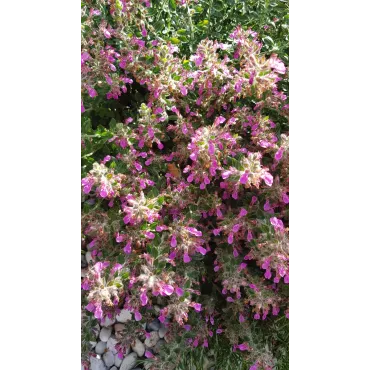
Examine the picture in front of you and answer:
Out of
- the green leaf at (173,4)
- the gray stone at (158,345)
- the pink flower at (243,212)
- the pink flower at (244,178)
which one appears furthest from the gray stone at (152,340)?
the green leaf at (173,4)

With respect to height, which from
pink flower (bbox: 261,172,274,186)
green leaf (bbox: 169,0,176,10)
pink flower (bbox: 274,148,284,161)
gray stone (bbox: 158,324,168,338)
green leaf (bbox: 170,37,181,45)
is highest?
green leaf (bbox: 169,0,176,10)

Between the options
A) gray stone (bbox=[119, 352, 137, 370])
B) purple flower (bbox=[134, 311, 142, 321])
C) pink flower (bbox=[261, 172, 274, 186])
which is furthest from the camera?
gray stone (bbox=[119, 352, 137, 370])

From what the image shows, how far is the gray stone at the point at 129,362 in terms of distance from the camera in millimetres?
1397

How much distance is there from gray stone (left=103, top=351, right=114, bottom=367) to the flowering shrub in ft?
0.17

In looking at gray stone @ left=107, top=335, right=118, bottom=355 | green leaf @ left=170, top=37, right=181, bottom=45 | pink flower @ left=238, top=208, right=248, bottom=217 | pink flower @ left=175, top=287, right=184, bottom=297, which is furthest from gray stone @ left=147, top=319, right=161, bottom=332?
green leaf @ left=170, top=37, right=181, bottom=45

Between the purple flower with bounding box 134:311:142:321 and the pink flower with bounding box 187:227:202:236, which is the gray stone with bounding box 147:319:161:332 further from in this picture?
the pink flower with bounding box 187:227:202:236

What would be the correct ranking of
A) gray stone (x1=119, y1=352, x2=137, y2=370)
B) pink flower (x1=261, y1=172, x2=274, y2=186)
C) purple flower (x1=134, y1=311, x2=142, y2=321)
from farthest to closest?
gray stone (x1=119, y1=352, x2=137, y2=370) → purple flower (x1=134, y1=311, x2=142, y2=321) → pink flower (x1=261, y1=172, x2=274, y2=186)

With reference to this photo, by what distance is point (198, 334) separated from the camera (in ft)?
4.48

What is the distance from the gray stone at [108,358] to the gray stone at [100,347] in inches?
0.6

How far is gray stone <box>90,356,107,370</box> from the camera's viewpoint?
1.38 metres

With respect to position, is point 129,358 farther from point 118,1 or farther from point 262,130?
point 118,1

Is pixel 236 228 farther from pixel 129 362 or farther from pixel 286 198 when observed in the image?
pixel 129 362

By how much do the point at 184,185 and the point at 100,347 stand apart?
584 mm
